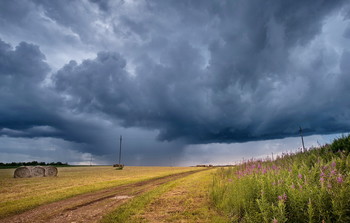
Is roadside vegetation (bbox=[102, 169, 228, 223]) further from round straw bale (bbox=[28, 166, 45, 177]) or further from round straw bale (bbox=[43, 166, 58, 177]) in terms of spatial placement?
round straw bale (bbox=[28, 166, 45, 177])

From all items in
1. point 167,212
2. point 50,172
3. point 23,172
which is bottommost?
point 167,212

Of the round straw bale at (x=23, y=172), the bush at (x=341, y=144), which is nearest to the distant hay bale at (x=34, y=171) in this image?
the round straw bale at (x=23, y=172)

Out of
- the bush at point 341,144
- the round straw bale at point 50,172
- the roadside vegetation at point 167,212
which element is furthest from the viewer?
the round straw bale at point 50,172

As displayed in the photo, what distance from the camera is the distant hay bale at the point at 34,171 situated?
3606cm

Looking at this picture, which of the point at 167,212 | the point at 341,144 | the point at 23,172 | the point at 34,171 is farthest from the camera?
the point at 34,171

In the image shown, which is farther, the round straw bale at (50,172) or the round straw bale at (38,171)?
the round straw bale at (50,172)

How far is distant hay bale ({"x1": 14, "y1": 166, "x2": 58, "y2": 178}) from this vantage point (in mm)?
36062

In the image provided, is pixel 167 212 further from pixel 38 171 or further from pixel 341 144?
pixel 38 171

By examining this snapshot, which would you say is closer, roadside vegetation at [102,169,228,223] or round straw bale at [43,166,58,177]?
roadside vegetation at [102,169,228,223]

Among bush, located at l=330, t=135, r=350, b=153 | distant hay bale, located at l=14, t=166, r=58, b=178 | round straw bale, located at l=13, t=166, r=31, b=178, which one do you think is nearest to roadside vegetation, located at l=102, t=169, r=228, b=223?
bush, located at l=330, t=135, r=350, b=153

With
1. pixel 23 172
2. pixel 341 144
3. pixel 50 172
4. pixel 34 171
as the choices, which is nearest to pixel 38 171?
pixel 34 171

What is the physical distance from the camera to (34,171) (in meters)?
37.3

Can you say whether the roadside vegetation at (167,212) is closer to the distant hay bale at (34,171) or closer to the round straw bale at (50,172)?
the round straw bale at (50,172)

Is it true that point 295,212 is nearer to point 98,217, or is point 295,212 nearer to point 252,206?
point 252,206
